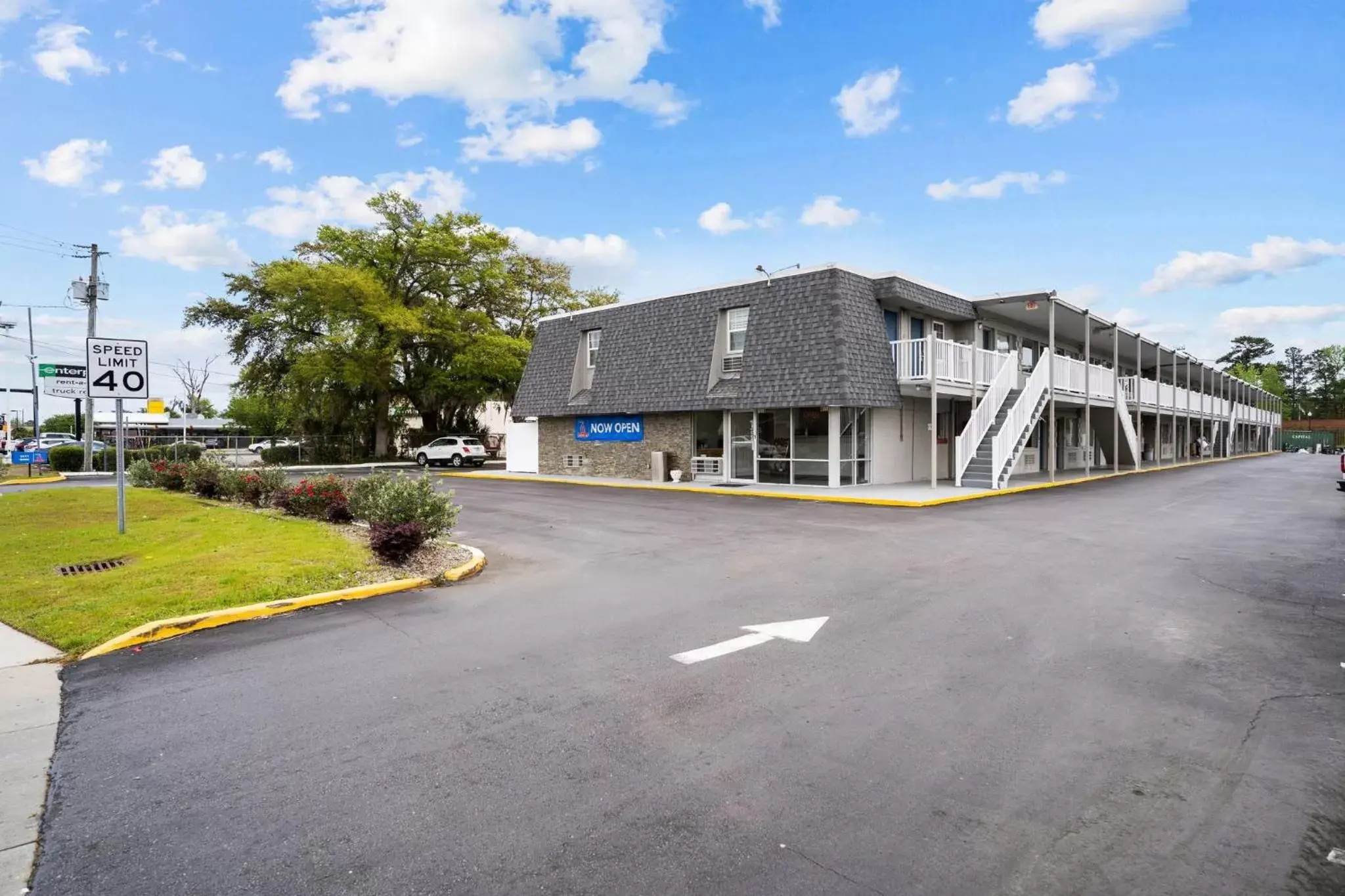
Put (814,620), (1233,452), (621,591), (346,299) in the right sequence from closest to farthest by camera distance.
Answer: (814,620) < (621,591) < (346,299) < (1233,452)

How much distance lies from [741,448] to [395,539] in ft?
48.9

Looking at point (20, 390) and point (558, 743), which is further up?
point (20, 390)

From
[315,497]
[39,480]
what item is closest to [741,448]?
[315,497]

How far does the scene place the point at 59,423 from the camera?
10381 cm

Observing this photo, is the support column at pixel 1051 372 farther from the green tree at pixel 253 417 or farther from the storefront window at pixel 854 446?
the green tree at pixel 253 417

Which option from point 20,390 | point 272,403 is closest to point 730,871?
point 272,403

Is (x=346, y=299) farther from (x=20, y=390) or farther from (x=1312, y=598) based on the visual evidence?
(x=1312, y=598)

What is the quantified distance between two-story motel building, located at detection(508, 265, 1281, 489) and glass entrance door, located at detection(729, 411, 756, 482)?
0.05 m

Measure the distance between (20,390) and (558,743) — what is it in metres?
61.3

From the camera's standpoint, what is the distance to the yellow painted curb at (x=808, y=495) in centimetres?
1656

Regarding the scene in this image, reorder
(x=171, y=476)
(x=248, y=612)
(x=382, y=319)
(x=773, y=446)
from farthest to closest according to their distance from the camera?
1. (x=382, y=319)
2. (x=773, y=446)
3. (x=171, y=476)
4. (x=248, y=612)

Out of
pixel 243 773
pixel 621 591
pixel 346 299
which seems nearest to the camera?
pixel 243 773

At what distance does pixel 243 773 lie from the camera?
3.62 metres

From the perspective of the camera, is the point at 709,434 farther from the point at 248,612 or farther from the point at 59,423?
the point at 59,423
